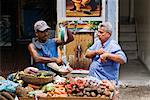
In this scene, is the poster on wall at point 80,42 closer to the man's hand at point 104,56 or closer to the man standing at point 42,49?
the man standing at point 42,49

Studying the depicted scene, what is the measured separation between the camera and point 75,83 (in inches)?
182

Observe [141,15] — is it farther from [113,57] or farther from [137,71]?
[113,57]

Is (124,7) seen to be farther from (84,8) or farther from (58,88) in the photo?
(58,88)

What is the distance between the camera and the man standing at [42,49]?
5.38 m

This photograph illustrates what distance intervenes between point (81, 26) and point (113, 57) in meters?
3.39

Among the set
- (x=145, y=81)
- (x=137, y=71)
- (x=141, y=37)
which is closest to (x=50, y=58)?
(x=145, y=81)

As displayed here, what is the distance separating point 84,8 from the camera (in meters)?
→ 8.31

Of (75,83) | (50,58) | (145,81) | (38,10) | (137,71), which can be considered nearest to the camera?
(75,83)

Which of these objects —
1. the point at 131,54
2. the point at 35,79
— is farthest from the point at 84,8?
the point at 131,54

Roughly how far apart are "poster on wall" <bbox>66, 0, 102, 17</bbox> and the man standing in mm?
2765

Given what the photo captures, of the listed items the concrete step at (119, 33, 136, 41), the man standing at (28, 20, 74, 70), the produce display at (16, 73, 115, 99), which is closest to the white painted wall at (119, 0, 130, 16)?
the concrete step at (119, 33, 136, 41)

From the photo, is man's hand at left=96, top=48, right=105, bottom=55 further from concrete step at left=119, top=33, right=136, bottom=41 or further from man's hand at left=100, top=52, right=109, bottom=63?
concrete step at left=119, top=33, right=136, bottom=41

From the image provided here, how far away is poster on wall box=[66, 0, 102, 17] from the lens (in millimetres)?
8266

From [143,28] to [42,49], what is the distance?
6.97 meters
